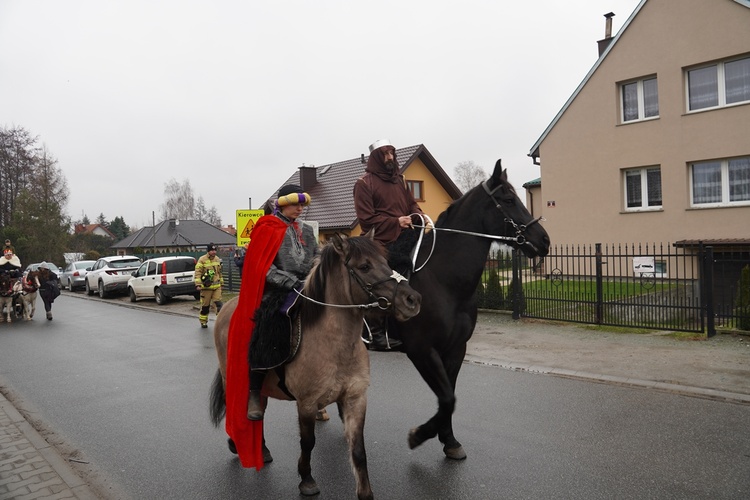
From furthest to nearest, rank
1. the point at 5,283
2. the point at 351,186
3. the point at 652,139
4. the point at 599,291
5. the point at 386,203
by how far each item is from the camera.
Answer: the point at 351,186 → the point at 652,139 → the point at 5,283 → the point at 599,291 → the point at 386,203

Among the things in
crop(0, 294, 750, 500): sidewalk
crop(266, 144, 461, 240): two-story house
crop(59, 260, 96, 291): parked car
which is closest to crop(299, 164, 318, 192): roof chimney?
crop(266, 144, 461, 240): two-story house

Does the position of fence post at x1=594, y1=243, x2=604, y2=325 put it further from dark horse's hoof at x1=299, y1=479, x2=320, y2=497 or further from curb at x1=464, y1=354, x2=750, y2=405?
dark horse's hoof at x1=299, y1=479, x2=320, y2=497

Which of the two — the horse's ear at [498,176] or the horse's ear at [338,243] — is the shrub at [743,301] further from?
the horse's ear at [338,243]

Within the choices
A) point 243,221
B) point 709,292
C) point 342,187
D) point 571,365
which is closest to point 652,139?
point 709,292

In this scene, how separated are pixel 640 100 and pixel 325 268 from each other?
18921 millimetres

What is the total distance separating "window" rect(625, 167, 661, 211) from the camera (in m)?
18.9

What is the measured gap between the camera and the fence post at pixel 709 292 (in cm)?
964

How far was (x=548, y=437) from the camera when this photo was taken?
518 centimetres

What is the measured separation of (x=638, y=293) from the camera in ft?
36.0

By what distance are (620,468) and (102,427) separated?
5.23 metres

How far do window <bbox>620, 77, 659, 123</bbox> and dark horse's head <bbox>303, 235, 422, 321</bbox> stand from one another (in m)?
18.4

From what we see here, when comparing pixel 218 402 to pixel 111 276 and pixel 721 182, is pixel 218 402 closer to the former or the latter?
pixel 721 182

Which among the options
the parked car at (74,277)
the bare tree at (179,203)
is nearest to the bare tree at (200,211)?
the bare tree at (179,203)

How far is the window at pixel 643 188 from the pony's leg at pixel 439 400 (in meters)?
16.9
